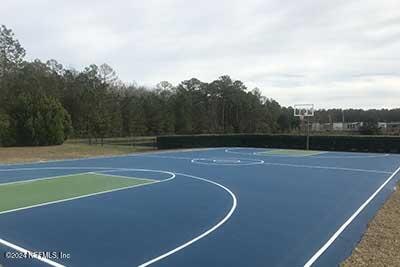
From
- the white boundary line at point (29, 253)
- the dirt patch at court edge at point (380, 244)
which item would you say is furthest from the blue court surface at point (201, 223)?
the dirt patch at court edge at point (380, 244)

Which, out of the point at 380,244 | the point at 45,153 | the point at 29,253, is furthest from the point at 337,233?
the point at 45,153

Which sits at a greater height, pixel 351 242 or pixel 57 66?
pixel 57 66

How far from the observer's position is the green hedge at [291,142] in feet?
101

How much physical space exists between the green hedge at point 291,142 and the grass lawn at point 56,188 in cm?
1901

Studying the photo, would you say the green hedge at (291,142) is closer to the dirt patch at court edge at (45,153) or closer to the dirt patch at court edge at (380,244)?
the dirt patch at court edge at (45,153)

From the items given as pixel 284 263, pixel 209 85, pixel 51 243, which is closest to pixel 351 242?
pixel 284 263

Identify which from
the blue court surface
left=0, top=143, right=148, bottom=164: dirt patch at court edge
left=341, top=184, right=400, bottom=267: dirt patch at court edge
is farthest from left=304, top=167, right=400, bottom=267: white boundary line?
left=0, top=143, right=148, bottom=164: dirt patch at court edge

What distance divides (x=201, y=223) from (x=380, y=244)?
330cm

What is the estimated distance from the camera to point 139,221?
8719mm

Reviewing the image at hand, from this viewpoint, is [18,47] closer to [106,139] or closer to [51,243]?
[106,139]

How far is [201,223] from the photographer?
851cm

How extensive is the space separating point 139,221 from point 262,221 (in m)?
2.53

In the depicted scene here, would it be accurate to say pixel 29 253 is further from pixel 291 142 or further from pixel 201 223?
pixel 291 142

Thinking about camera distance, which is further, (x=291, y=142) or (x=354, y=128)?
(x=354, y=128)
